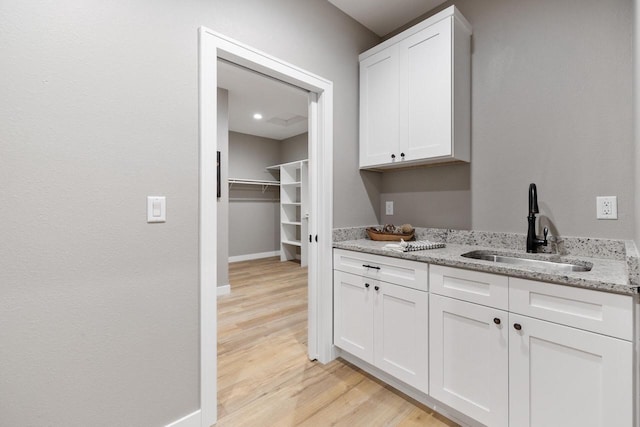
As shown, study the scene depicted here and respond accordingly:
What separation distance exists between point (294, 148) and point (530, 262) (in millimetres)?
5135

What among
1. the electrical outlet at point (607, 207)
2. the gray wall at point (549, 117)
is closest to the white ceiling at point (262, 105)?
the gray wall at point (549, 117)

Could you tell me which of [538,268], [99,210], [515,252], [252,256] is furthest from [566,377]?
[252,256]

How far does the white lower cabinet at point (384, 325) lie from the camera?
163 cm

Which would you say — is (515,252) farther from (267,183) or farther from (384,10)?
(267,183)

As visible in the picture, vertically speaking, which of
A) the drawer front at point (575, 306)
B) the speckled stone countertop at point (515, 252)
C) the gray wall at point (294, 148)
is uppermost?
the gray wall at point (294, 148)

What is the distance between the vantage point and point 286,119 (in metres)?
5.02

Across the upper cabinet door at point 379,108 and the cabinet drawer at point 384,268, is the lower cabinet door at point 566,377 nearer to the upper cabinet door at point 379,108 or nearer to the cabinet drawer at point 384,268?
the cabinet drawer at point 384,268

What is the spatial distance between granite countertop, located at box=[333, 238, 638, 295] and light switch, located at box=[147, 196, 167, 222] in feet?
3.80

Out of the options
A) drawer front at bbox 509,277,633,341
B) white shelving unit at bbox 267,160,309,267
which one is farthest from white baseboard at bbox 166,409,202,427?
white shelving unit at bbox 267,160,309,267

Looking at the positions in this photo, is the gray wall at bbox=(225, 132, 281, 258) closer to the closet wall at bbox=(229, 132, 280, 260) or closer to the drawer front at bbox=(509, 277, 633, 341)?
the closet wall at bbox=(229, 132, 280, 260)

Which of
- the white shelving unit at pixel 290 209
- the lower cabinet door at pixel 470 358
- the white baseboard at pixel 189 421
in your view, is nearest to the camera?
the lower cabinet door at pixel 470 358

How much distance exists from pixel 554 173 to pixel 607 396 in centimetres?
113

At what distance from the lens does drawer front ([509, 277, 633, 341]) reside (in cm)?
104

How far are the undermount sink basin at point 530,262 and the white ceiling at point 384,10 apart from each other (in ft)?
5.86
